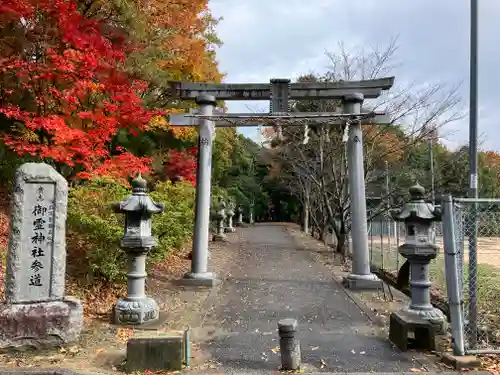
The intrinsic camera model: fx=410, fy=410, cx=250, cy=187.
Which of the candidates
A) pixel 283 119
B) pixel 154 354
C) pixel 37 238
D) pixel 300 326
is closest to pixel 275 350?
pixel 300 326

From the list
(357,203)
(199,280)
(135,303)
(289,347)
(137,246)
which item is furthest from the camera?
(357,203)

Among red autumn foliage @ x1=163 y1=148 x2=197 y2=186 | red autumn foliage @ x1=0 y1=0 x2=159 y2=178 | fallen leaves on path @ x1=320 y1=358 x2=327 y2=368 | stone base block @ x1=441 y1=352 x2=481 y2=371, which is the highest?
red autumn foliage @ x1=0 y1=0 x2=159 y2=178

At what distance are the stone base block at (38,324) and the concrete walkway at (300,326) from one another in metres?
2.01

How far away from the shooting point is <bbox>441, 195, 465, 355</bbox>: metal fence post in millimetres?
5320

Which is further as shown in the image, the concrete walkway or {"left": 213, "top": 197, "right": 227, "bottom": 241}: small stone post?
{"left": 213, "top": 197, "right": 227, "bottom": 241}: small stone post

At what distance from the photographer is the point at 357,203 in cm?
1052

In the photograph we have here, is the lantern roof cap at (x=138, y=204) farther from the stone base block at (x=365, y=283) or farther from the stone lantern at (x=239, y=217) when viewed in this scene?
the stone lantern at (x=239, y=217)

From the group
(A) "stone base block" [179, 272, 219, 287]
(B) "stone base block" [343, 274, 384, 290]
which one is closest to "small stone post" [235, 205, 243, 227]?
(A) "stone base block" [179, 272, 219, 287]

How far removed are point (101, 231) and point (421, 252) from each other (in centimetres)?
602

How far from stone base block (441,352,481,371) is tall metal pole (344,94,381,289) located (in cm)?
484

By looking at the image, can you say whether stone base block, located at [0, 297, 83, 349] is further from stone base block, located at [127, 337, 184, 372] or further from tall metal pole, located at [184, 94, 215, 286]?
tall metal pole, located at [184, 94, 215, 286]

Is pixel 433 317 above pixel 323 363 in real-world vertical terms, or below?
above

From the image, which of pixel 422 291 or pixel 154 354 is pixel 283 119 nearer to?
pixel 422 291

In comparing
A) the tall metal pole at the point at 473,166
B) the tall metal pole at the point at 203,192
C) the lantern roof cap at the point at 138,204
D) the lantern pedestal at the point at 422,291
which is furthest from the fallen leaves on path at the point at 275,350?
the tall metal pole at the point at 203,192
